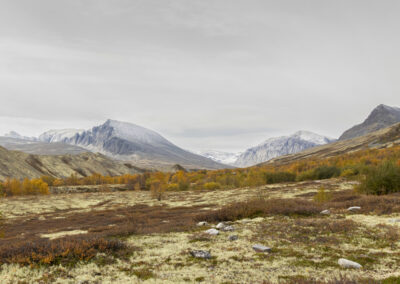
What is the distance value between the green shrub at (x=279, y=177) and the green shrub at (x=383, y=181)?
243ft

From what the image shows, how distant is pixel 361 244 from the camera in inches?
555

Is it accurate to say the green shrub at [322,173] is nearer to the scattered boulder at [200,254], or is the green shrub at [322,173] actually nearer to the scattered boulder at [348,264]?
the scattered boulder at [348,264]

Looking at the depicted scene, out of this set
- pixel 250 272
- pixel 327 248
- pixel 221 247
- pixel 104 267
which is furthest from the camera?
pixel 221 247

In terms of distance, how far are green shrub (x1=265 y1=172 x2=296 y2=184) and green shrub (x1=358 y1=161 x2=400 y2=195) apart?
243ft

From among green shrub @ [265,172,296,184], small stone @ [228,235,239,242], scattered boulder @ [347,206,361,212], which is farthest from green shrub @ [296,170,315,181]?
small stone @ [228,235,239,242]

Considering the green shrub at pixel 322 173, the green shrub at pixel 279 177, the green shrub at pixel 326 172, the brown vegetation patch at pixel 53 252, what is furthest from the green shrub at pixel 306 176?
the brown vegetation patch at pixel 53 252

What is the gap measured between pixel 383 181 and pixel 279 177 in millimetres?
77020

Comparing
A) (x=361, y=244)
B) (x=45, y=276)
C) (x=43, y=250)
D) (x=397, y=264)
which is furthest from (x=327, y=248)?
(x=43, y=250)

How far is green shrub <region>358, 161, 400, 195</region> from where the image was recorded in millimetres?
35500

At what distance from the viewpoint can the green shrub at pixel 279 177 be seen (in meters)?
111

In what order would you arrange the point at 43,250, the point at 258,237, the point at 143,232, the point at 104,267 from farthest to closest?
the point at 143,232, the point at 258,237, the point at 43,250, the point at 104,267

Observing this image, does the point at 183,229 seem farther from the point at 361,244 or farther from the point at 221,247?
the point at 361,244

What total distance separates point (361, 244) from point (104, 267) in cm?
1349

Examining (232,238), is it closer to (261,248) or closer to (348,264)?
(261,248)
